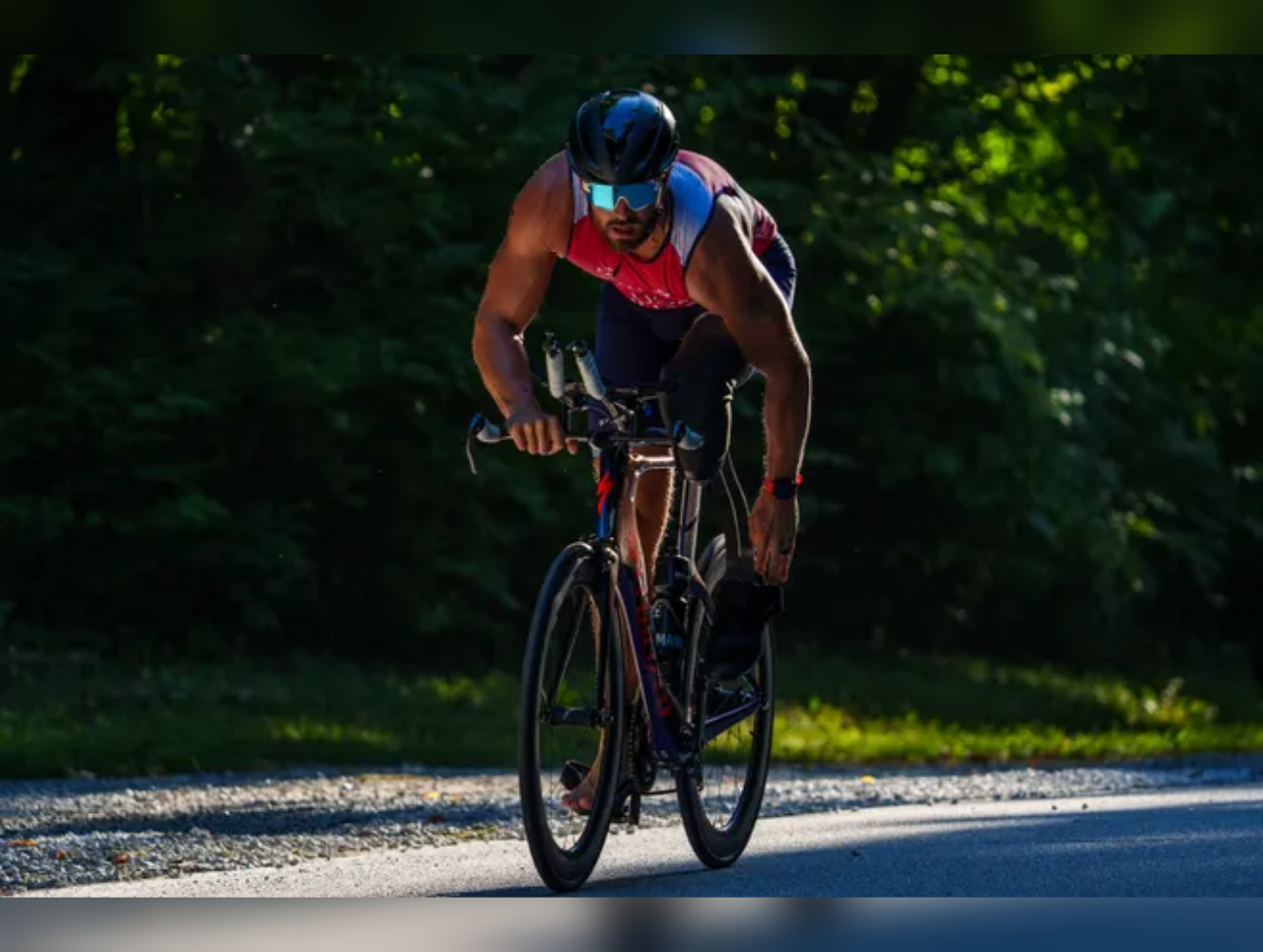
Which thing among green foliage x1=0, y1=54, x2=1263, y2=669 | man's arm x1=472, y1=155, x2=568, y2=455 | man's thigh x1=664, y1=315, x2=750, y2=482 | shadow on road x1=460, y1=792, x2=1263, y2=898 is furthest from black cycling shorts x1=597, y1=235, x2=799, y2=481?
green foliage x1=0, y1=54, x2=1263, y2=669

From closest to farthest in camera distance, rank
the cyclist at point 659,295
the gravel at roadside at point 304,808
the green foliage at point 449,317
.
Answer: the cyclist at point 659,295 → the gravel at roadside at point 304,808 → the green foliage at point 449,317

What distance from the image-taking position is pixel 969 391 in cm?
2112

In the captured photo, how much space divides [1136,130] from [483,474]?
6.63m

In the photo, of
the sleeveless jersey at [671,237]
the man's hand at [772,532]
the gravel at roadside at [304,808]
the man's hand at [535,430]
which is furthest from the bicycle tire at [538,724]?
the gravel at roadside at [304,808]

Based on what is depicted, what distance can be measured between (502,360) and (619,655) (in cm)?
81

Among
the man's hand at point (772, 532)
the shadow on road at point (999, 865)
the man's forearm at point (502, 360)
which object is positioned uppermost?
the man's forearm at point (502, 360)

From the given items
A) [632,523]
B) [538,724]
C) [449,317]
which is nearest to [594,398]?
[632,523]

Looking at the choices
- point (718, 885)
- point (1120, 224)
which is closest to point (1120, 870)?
point (718, 885)

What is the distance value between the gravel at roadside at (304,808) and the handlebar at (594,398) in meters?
1.86

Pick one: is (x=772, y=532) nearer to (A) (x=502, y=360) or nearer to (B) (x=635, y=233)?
(A) (x=502, y=360)

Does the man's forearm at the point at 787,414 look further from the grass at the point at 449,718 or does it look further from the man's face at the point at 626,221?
the grass at the point at 449,718

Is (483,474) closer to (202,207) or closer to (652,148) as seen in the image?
(202,207)

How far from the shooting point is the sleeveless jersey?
7.52 meters

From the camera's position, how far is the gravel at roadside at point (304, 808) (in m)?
8.80
